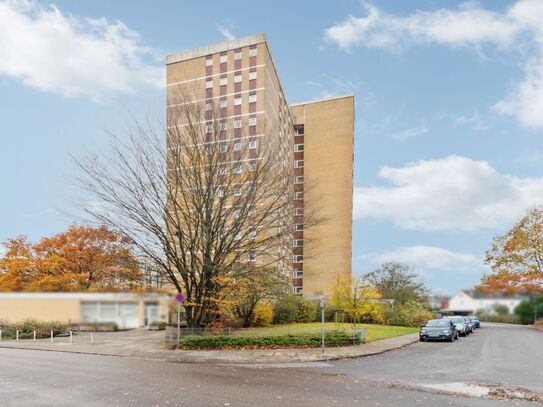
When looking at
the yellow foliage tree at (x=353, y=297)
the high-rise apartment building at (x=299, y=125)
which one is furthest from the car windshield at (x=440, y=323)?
the high-rise apartment building at (x=299, y=125)

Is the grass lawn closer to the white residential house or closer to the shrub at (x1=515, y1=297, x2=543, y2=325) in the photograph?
the shrub at (x1=515, y1=297, x2=543, y2=325)

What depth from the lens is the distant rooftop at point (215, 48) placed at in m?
63.4

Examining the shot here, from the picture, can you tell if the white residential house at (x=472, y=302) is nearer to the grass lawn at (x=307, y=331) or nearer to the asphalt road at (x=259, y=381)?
the asphalt road at (x=259, y=381)

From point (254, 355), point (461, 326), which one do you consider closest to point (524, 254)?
point (461, 326)

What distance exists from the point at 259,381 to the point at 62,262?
31.8m

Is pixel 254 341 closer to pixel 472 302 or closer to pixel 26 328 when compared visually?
pixel 472 302

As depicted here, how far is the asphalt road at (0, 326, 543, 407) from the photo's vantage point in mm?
9430

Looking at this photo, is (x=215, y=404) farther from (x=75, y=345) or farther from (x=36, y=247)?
(x=36, y=247)

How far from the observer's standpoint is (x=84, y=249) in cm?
3925

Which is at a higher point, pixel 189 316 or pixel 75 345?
pixel 189 316

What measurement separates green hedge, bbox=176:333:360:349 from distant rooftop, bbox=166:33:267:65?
171 feet

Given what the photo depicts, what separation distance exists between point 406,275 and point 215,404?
4791 centimetres

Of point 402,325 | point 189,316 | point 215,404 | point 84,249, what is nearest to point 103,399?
point 215,404

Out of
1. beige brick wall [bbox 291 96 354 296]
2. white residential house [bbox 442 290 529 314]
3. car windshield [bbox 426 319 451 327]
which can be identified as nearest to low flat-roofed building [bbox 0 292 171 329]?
white residential house [bbox 442 290 529 314]
